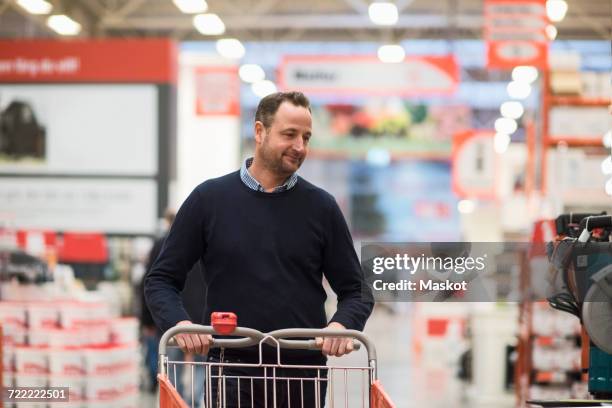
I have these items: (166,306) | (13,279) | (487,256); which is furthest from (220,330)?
(13,279)

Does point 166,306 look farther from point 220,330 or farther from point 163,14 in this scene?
point 163,14

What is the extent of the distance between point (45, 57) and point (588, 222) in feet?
28.5

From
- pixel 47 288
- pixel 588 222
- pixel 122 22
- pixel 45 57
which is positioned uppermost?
pixel 122 22

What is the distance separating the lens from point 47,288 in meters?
9.28

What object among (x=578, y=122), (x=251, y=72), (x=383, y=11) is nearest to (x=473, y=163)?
(x=383, y=11)

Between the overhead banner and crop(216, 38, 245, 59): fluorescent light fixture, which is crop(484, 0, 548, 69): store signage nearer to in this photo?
the overhead banner

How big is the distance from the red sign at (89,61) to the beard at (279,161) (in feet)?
25.7

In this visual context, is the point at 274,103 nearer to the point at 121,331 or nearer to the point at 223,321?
the point at 223,321

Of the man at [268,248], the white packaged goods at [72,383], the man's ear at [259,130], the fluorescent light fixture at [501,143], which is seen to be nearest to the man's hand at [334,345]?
the man at [268,248]

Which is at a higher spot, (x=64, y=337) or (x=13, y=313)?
(x=13, y=313)

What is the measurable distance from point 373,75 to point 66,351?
19.3 ft

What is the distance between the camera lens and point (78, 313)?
27.6ft

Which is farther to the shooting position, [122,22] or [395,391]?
[122,22]

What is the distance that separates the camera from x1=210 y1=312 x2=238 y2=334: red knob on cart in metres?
Answer: 3.04
